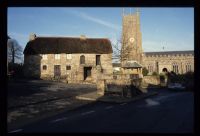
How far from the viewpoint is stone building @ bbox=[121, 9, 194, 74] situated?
213ft

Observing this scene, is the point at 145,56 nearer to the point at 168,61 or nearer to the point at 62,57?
the point at 168,61

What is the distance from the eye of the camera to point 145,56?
227ft

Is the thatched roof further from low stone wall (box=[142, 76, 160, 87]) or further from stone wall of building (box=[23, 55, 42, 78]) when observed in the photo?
low stone wall (box=[142, 76, 160, 87])

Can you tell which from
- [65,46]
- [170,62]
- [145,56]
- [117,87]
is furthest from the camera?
[145,56]

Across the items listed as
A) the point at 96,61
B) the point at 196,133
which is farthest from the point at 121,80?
the point at 96,61

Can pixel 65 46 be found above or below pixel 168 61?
above

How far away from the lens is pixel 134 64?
3491cm

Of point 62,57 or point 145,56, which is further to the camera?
point 145,56

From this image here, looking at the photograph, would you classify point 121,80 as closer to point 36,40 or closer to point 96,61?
point 96,61

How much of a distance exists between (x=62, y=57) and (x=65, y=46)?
2457mm

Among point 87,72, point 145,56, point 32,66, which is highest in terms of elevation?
point 145,56

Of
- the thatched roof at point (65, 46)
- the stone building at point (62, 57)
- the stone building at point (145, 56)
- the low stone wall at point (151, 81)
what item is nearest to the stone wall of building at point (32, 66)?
the stone building at point (62, 57)

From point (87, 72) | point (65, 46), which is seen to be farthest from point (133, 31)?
point (87, 72)
